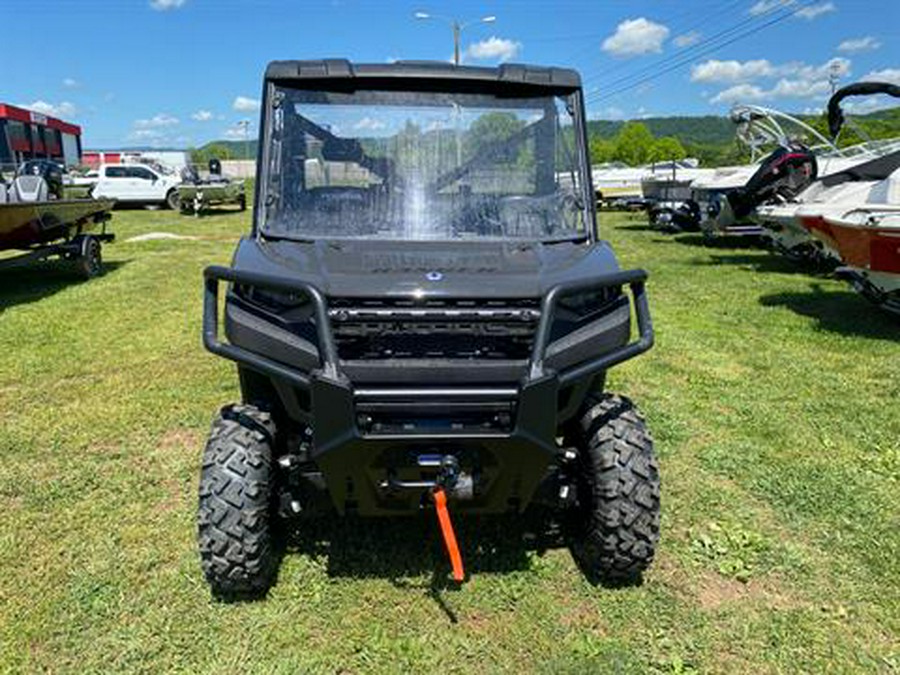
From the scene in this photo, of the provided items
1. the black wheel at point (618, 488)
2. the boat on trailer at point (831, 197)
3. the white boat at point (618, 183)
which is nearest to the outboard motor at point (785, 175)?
the boat on trailer at point (831, 197)

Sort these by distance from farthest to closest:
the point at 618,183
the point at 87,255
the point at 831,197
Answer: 1. the point at 618,183
2. the point at 87,255
3. the point at 831,197

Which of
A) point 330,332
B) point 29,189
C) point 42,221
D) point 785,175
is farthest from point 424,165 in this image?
point 785,175

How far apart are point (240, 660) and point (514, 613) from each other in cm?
101

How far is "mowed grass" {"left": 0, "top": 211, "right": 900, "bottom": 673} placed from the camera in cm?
271

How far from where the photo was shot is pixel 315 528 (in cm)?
347

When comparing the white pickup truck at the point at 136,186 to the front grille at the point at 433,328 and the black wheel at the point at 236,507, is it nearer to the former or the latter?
the black wheel at the point at 236,507

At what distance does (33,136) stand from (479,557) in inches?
2348

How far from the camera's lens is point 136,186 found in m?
24.8

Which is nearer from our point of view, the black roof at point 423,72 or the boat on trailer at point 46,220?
the black roof at point 423,72

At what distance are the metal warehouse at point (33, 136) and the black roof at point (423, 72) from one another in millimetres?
45607

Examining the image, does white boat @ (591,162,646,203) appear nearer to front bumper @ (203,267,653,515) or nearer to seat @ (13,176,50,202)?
seat @ (13,176,50,202)

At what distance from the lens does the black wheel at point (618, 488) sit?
2889 millimetres

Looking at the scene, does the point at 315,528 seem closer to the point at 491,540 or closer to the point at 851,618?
the point at 491,540

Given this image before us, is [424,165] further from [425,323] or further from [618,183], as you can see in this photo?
[618,183]
